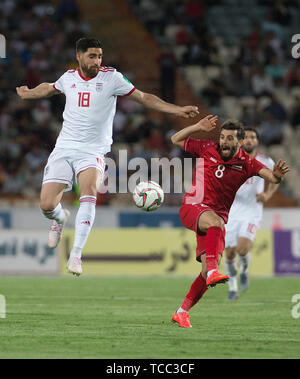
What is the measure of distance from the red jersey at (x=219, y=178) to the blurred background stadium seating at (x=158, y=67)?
369 inches

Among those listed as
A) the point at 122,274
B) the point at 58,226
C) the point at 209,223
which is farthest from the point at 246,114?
the point at 209,223

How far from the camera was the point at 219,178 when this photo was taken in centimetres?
893

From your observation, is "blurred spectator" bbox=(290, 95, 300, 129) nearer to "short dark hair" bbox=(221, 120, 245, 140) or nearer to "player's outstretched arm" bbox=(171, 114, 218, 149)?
"short dark hair" bbox=(221, 120, 245, 140)

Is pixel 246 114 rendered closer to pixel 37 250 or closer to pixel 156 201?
pixel 37 250

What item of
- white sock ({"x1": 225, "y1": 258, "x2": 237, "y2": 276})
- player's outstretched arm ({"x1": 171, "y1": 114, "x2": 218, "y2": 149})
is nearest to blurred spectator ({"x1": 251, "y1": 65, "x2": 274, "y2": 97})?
white sock ({"x1": 225, "y1": 258, "x2": 237, "y2": 276})

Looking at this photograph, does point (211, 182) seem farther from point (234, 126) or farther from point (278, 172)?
point (278, 172)

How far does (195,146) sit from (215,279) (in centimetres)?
161

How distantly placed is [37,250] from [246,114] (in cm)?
634

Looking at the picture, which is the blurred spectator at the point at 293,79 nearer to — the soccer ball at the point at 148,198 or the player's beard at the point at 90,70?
the soccer ball at the point at 148,198

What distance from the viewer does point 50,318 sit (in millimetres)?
9586

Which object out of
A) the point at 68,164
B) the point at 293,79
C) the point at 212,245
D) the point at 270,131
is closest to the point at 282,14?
the point at 293,79

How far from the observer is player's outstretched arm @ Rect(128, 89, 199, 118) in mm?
8772

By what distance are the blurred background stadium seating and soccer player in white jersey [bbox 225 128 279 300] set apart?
4.81m

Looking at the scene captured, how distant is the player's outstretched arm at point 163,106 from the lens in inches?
345
